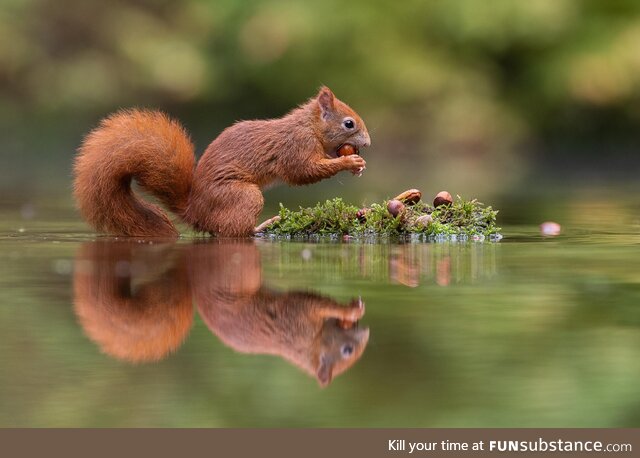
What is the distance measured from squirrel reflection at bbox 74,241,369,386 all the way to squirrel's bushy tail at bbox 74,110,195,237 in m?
0.85

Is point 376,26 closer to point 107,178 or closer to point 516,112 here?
point 516,112

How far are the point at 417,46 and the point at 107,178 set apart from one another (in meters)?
10.4

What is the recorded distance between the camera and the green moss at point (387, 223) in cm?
435

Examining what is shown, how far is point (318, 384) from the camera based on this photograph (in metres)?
1.85

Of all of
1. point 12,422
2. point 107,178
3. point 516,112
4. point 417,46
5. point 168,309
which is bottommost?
point 12,422

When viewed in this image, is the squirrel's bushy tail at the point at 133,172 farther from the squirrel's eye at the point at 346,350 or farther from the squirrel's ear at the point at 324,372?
the squirrel's ear at the point at 324,372

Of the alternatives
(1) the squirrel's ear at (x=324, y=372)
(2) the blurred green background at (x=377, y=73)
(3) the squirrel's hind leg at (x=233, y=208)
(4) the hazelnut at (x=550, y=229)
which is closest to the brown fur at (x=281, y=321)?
(1) the squirrel's ear at (x=324, y=372)

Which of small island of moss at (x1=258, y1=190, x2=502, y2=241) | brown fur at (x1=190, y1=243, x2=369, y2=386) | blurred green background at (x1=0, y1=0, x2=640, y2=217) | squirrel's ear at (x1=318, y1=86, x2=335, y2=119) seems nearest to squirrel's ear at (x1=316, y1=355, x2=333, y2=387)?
brown fur at (x1=190, y1=243, x2=369, y2=386)

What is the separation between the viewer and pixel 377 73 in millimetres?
13906

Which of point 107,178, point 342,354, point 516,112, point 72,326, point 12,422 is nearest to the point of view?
point 12,422

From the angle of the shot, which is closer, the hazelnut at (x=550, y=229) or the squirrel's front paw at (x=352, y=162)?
the squirrel's front paw at (x=352, y=162)

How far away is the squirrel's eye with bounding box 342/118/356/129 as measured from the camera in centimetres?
462

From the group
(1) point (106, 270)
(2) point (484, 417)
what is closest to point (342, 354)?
(2) point (484, 417)

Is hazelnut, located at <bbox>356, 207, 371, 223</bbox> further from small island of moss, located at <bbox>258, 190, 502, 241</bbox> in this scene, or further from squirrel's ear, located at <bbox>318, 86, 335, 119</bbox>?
squirrel's ear, located at <bbox>318, 86, 335, 119</bbox>
